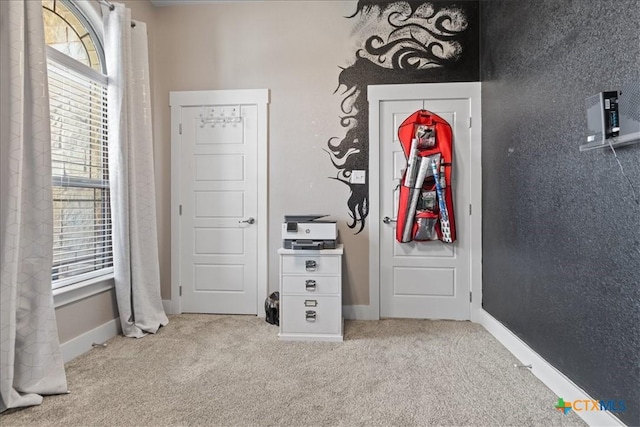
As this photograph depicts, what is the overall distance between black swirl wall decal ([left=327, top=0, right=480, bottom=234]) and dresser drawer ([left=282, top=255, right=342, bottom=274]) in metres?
0.58

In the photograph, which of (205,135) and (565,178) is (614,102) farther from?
(205,135)

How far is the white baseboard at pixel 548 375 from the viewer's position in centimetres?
139

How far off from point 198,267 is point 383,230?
1.76 metres

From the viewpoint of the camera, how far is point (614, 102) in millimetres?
1287

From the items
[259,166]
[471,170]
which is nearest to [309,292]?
[259,166]

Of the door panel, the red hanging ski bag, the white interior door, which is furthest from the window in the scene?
the red hanging ski bag

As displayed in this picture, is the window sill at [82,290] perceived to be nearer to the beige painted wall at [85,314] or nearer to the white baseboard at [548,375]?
the beige painted wall at [85,314]

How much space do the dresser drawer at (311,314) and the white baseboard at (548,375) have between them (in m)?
1.18

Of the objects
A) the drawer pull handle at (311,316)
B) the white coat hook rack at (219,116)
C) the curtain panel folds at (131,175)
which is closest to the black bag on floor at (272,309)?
the drawer pull handle at (311,316)

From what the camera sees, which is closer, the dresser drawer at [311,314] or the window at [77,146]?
the window at [77,146]

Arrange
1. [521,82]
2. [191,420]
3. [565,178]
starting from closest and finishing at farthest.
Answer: [191,420]
[565,178]
[521,82]

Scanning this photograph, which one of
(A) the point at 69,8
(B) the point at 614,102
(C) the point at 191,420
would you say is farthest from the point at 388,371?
(A) the point at 69,8

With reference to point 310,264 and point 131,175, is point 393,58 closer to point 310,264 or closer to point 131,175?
point 310,264

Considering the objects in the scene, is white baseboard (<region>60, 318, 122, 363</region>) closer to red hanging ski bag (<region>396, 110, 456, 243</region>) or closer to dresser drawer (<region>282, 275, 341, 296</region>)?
dresser drawer (<region>282, 275, 341, 296</region>)
